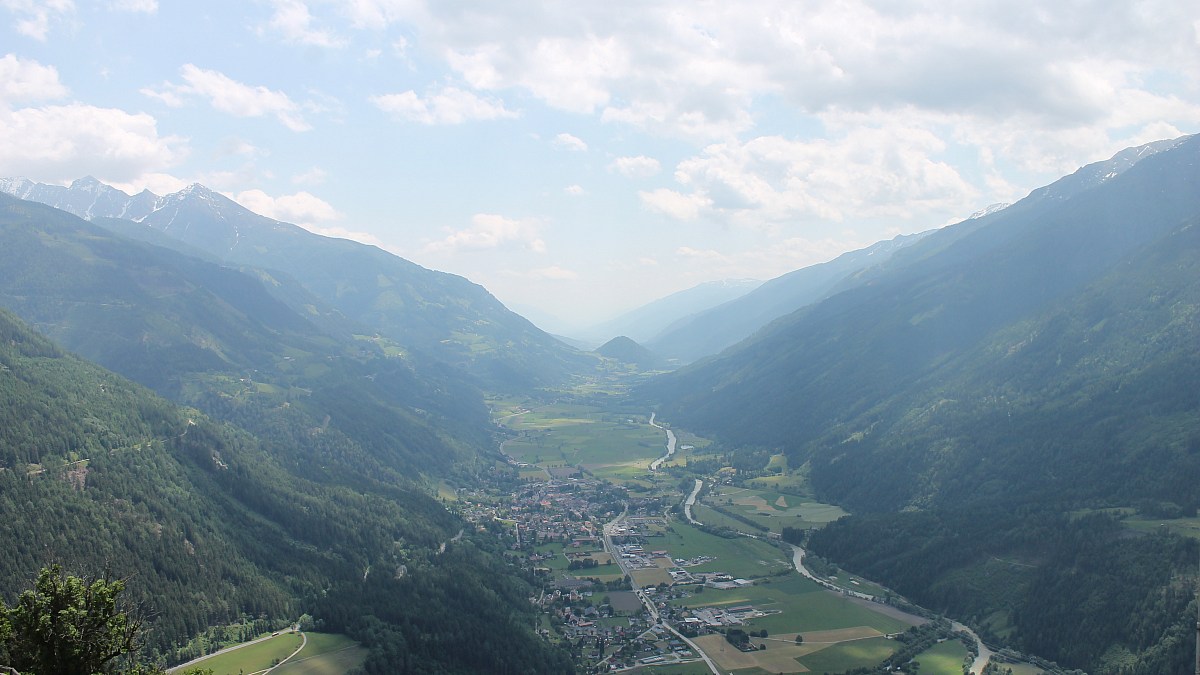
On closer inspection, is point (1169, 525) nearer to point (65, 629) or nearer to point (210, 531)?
point (65, 629)

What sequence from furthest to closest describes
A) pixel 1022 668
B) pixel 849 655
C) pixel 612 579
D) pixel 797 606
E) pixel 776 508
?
pixel 776 508, pixel 612 579, pixel 797 606, pixel 849 655, pixel 1022 668

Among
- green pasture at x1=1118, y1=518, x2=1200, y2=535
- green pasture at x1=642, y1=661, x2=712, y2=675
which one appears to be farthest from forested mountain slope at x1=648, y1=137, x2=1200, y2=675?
green pasture at x1=642, y1=661, x2=712, y2=675

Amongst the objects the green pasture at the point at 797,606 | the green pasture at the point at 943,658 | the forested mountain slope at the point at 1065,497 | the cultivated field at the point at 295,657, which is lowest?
the cultivated field at the point at 295,657

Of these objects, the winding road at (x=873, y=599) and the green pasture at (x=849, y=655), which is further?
the green pasture at (x=849, y=655)

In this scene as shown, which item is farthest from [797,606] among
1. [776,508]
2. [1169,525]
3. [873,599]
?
[776,508]

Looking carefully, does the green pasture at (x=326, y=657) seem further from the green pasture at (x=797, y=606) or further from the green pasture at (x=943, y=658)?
the green pasture at (x=943, y=658)

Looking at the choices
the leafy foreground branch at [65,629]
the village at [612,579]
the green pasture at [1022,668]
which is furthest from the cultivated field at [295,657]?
the green pasture at [1022,668]

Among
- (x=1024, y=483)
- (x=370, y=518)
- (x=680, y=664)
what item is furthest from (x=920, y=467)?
(x=370, y=518)

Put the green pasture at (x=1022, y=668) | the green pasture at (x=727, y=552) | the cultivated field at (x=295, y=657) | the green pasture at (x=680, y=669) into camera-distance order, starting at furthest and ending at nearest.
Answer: the green pasture at (x=727, y=552), the green pasture at (x=680, y=669), the green pasture at (x=1022, y=668), the cultivated field at (x=295, y=657)
